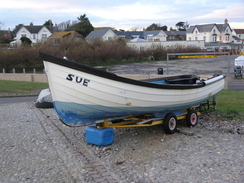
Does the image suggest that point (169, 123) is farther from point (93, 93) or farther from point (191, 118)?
point (93, 93)

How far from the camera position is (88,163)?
616 centimetres

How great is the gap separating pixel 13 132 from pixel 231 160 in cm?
583

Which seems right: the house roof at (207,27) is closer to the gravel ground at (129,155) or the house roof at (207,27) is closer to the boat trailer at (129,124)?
the gravel ground at (129,155)

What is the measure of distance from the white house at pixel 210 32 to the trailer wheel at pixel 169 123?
89.1m

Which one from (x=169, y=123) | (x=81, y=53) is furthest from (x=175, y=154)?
(x=81, y=53)

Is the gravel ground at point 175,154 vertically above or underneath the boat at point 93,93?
underneath

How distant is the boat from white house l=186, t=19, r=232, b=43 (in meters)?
89.9

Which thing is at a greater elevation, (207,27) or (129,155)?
(207,27)

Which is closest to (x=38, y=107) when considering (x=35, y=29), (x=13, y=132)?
(x=13, y=132)

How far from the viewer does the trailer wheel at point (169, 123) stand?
780cm

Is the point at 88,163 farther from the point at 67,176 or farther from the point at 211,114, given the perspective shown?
the point at 211,114

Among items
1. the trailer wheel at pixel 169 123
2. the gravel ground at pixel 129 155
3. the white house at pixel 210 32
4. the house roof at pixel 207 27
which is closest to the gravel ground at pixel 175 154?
the gravel ground at pixel 129 155

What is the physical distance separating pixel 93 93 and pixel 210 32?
9125 cm

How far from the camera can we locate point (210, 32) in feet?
301
